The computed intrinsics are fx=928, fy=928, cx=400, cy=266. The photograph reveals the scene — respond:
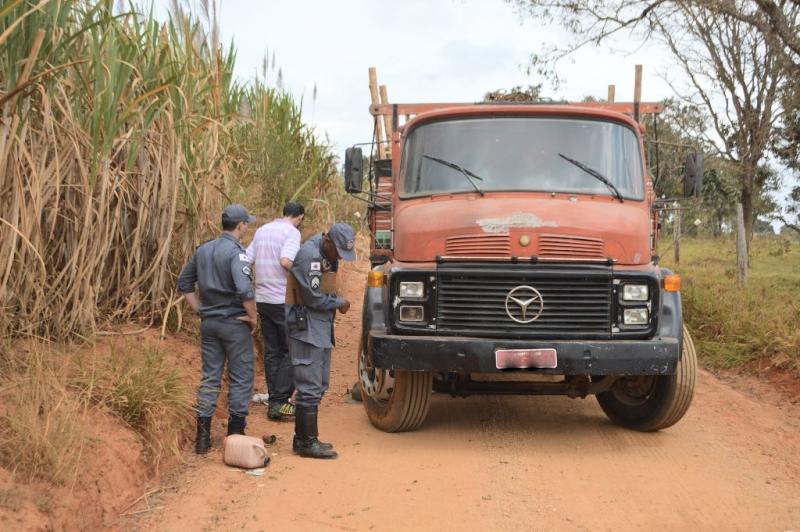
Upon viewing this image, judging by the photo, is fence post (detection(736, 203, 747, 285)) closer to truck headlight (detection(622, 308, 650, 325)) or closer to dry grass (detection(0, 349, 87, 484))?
truck headlight (detection(622, 308, 650, 325))

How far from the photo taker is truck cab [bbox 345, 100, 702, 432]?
607cm

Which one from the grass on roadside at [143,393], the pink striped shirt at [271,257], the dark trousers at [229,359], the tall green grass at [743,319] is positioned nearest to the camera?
the grass on roadside at [143,393]

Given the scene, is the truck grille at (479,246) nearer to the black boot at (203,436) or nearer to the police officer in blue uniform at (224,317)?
the police officer in blue uniform at (224,317)

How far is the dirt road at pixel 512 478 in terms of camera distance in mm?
4832

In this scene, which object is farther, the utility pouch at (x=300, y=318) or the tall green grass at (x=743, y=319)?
the tall green grass at (x=743, y=319)

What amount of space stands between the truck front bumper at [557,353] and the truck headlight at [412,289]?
31 cm

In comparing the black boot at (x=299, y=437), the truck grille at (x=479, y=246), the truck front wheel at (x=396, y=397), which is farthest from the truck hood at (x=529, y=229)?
the black boot at (x=299, y=437)

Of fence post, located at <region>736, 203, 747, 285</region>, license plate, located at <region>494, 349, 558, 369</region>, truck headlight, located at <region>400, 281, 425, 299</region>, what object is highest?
fence post, located at <region>736, 203, 747, 285</region>

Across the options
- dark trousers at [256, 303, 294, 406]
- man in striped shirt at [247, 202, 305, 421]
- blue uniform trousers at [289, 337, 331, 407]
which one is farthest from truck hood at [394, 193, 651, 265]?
dark trousers at [256, 303, 294, 406]

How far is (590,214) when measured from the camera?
253 inches

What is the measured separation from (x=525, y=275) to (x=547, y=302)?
23cm

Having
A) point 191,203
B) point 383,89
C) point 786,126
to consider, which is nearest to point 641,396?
point 191,203

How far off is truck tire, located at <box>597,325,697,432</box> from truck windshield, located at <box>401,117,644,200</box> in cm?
130

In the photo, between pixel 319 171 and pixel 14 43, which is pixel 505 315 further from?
pixel 319 171
